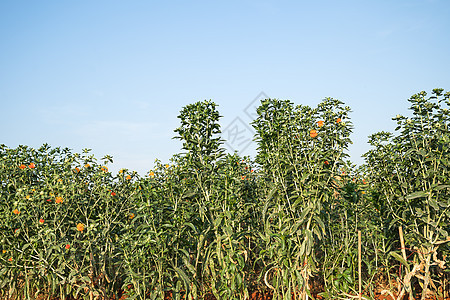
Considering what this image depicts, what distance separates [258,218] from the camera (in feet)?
15.2

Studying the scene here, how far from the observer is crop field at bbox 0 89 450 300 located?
3.73 meters

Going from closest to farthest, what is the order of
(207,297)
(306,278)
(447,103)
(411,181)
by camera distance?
(306,278) → (447,103) → (411,181) → (207,297)

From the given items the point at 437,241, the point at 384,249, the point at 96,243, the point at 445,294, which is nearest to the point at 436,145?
the point at 437,241

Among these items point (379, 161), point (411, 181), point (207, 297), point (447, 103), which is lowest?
point (207, 297)

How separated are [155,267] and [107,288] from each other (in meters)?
1.16

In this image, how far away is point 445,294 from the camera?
14.6ft

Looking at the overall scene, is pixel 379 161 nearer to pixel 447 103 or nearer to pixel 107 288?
pixel 447 103

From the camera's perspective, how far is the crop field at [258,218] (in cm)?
373

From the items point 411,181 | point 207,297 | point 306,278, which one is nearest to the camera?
point 306,278

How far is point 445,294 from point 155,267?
367cm

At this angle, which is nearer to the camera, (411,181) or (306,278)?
(306,278)

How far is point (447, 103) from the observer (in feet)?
13.0

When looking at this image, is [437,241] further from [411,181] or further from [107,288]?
[107,288]

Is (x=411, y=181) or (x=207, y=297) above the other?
(x=411, y=181)
